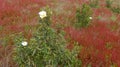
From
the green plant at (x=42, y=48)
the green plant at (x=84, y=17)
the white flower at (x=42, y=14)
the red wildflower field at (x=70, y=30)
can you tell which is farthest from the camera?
the green plant at (x=84, y=17)

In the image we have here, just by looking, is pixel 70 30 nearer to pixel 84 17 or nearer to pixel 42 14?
pixel 84 17

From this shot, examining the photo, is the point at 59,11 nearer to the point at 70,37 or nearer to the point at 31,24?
the point at 31,24

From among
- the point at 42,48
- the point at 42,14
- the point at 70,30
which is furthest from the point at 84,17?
the point at 42,14

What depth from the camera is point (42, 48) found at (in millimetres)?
5504

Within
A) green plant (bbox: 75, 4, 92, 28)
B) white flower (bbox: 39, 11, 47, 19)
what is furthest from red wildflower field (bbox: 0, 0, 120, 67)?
white flower (bbox: 39, 11, 47, 19)

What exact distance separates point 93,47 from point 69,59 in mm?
1730

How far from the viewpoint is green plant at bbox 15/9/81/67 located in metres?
5.47

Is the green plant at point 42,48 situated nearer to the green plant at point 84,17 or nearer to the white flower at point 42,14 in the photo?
the white flower at point 42,14

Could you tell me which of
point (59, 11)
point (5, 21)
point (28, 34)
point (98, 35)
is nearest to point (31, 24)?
point (5, 21)

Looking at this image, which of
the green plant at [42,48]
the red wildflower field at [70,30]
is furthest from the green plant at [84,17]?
the green plant at [42,48]

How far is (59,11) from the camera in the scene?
12352mm

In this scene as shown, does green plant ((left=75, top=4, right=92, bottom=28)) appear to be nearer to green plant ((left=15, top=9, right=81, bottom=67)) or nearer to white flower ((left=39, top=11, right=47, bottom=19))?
green plant ((left=15, top=9, right=81, bottom=67))

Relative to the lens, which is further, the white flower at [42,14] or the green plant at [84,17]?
the green plant at [84,17]

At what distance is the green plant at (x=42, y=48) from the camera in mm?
5473
